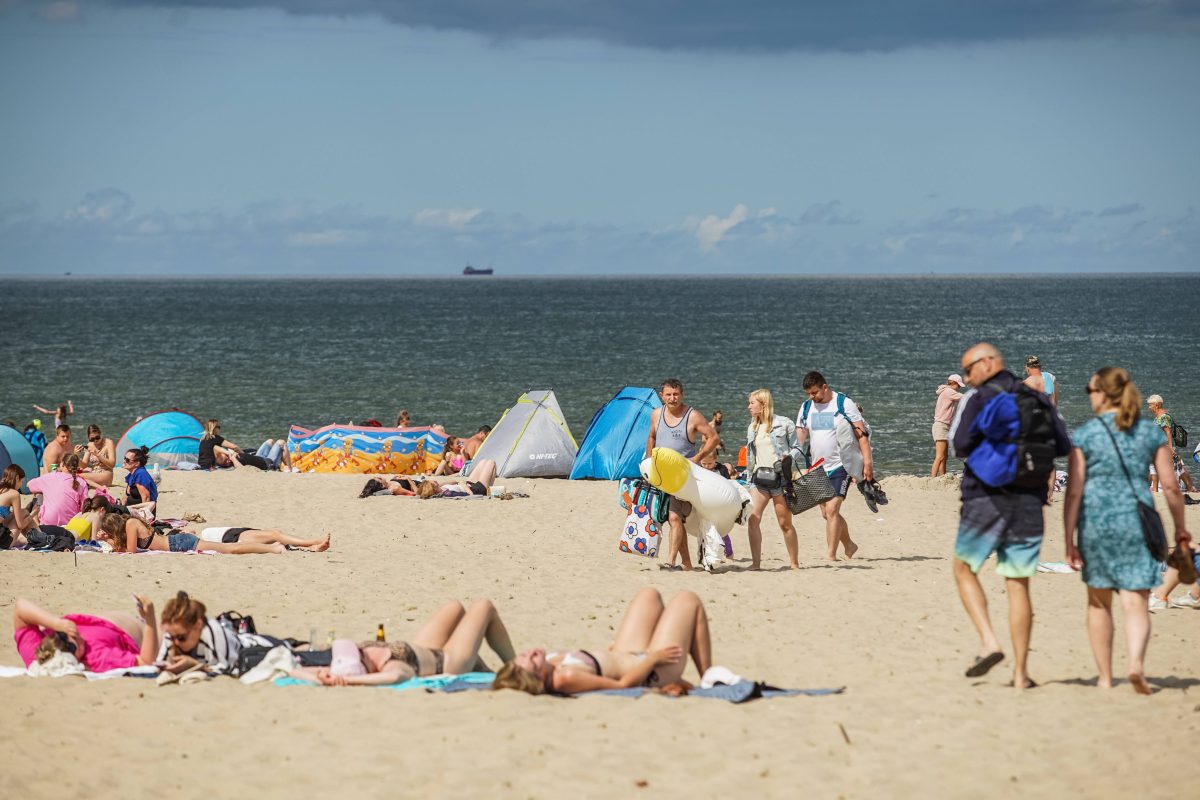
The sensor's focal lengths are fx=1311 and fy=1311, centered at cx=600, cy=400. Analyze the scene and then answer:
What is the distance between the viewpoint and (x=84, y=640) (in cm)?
746

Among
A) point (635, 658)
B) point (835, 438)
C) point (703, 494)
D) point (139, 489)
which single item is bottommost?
point (139, 489)

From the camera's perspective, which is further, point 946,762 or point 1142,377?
point 1142,377

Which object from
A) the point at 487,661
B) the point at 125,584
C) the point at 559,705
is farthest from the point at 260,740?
the point at 125,584

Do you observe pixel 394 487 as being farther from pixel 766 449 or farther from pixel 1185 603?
pixel 1185 603

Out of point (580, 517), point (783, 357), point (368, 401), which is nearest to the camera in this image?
point (580, 517)

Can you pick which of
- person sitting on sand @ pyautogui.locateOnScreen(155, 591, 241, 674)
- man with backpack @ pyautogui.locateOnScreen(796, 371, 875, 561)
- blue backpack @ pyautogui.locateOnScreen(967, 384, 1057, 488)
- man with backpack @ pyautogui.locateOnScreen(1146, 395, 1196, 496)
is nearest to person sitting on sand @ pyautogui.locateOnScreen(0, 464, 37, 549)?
person sitting on sand @ pyautogui.locateOnScreen(155, 591, 241, 674)

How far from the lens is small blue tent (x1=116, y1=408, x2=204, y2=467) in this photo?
20.5m

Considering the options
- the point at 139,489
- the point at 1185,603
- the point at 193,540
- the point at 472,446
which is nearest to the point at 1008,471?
the point at 1185,603

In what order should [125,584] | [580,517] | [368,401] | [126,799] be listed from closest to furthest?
[126,799], [125,584], [580,517], [368,401]

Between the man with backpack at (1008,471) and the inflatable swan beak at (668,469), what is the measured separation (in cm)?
365

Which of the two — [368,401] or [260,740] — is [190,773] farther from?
[368,401]

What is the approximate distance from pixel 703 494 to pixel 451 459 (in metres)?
9.32

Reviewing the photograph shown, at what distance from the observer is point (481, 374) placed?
153ft

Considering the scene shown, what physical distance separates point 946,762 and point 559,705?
1.87m
